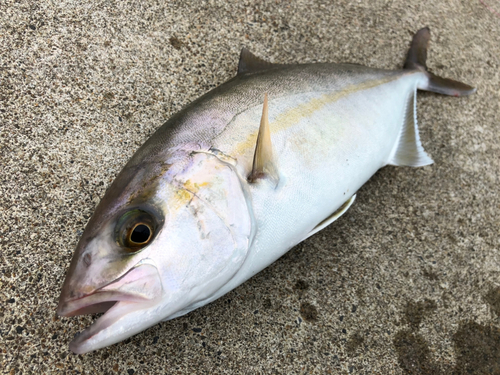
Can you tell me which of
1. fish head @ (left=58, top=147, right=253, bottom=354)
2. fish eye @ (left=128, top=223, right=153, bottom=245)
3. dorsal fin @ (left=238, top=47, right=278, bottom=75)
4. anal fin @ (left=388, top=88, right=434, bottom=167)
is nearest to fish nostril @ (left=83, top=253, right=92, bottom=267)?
fish head @ (left=58, top=147, right=253, bottom=354)

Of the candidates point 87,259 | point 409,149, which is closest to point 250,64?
point 409,149

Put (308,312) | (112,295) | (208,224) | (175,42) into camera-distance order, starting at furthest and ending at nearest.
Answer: (175,42) → (308,312) → (208,224) → (112,295)

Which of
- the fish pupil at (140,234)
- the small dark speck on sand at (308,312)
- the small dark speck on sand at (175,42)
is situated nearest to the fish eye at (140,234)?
the fish pupil at (140,234)

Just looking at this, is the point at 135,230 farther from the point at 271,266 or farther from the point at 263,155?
the point at 271,266

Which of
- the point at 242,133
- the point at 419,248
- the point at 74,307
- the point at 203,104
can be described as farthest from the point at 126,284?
the point at 419,248

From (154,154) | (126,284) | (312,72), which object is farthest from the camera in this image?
(312,72)

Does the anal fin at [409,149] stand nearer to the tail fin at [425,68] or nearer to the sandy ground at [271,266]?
the sandy ground at [271,266]

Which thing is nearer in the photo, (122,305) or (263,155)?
(122,305)

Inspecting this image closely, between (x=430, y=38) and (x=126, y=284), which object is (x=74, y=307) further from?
(x=430, y=38)
